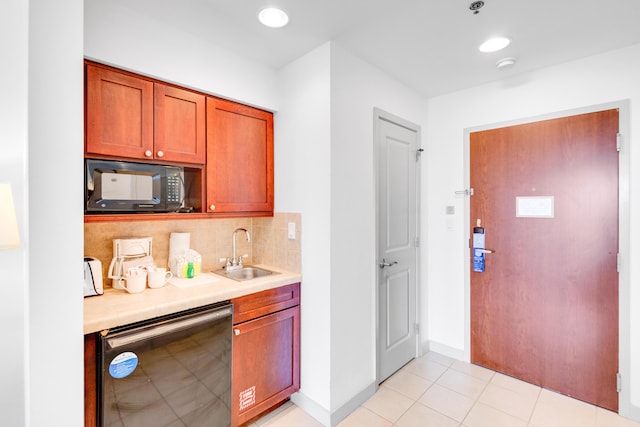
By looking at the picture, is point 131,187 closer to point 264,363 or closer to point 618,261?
point 264,363

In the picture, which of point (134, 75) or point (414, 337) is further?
point (414, 337)

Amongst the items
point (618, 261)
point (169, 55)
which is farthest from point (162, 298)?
point (618, 261)

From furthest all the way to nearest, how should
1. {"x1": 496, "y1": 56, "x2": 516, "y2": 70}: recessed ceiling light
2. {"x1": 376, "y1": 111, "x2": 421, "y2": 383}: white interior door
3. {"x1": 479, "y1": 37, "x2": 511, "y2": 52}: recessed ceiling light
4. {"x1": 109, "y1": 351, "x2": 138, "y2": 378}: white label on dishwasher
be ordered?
{"x1": 376, "y1": 111, "x2": 421, "y2": 383}: white interior door < {"x1": 496, "y1": 56, "x2": 516, "y2": 70}: recessed ceiling light < {"x1": 479, "y1": 37, "x2": 511, "y2": 52}: recessed ceiling light < {"x1": 109, "y1": 351, "x2": 138, "y2": 378}: white label on dishwasher

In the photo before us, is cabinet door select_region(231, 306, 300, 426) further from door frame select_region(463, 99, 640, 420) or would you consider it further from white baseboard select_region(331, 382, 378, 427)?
door frame select_region(463, 99, 640, 420)

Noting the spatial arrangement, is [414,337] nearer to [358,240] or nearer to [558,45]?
[358,240]

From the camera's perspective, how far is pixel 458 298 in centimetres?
284

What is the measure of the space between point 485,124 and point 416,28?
1.21 metres

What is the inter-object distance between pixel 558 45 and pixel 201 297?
2.77 metres

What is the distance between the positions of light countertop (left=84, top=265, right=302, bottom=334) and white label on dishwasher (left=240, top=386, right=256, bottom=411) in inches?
24.7

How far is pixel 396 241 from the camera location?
2.64m

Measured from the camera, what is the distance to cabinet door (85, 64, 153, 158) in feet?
5.29

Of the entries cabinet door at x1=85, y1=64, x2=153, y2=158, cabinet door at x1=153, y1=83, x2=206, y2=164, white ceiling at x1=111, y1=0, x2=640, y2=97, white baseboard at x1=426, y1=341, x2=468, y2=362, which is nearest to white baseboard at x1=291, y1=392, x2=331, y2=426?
white baseboard at x1=426, y1=341, x2=468, y2=362

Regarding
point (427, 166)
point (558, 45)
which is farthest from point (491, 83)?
point (427, 166)

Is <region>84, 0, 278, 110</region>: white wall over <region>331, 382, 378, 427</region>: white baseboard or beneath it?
over
